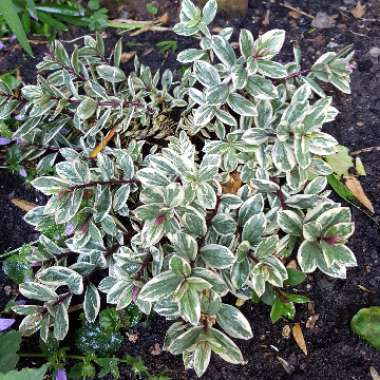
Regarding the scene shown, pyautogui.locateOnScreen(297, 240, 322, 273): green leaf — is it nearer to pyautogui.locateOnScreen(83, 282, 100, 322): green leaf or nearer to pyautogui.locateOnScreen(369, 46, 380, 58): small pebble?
pyautogui.locateOnScreen(83, 282, 100, 322): green leaf

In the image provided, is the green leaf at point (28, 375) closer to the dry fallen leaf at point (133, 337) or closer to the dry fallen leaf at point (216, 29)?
the dry fallen leaf at point (133, 337)

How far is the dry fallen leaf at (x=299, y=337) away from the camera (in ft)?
5.70

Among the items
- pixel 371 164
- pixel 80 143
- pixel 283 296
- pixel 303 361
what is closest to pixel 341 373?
pixel 303 361

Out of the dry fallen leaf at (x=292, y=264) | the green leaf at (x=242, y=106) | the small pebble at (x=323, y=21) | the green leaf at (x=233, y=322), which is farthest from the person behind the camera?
the small pebble at (x=323, y=21)

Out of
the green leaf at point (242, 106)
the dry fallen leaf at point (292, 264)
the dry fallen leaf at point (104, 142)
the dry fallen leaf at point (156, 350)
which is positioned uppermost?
the green leaf at point (242, 106)

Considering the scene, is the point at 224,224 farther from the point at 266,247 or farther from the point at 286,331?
the point at 286,331

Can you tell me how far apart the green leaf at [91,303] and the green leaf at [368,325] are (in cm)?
82

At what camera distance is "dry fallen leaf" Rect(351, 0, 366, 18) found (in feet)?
7.77

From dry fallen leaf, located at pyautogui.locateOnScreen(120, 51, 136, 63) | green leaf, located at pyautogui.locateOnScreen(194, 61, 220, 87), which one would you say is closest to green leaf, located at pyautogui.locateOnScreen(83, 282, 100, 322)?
green leaf, located at pyautogui.locateOnScreen(194, 61, 220, 87)

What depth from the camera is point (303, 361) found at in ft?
5.65

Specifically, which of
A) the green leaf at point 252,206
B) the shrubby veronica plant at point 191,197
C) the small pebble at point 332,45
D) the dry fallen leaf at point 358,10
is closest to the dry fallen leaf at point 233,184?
the shrubby veronica plant at point 191,197

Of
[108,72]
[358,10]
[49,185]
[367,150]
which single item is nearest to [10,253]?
[49,185]

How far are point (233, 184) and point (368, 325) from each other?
65cm

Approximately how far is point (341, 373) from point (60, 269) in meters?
0.94
